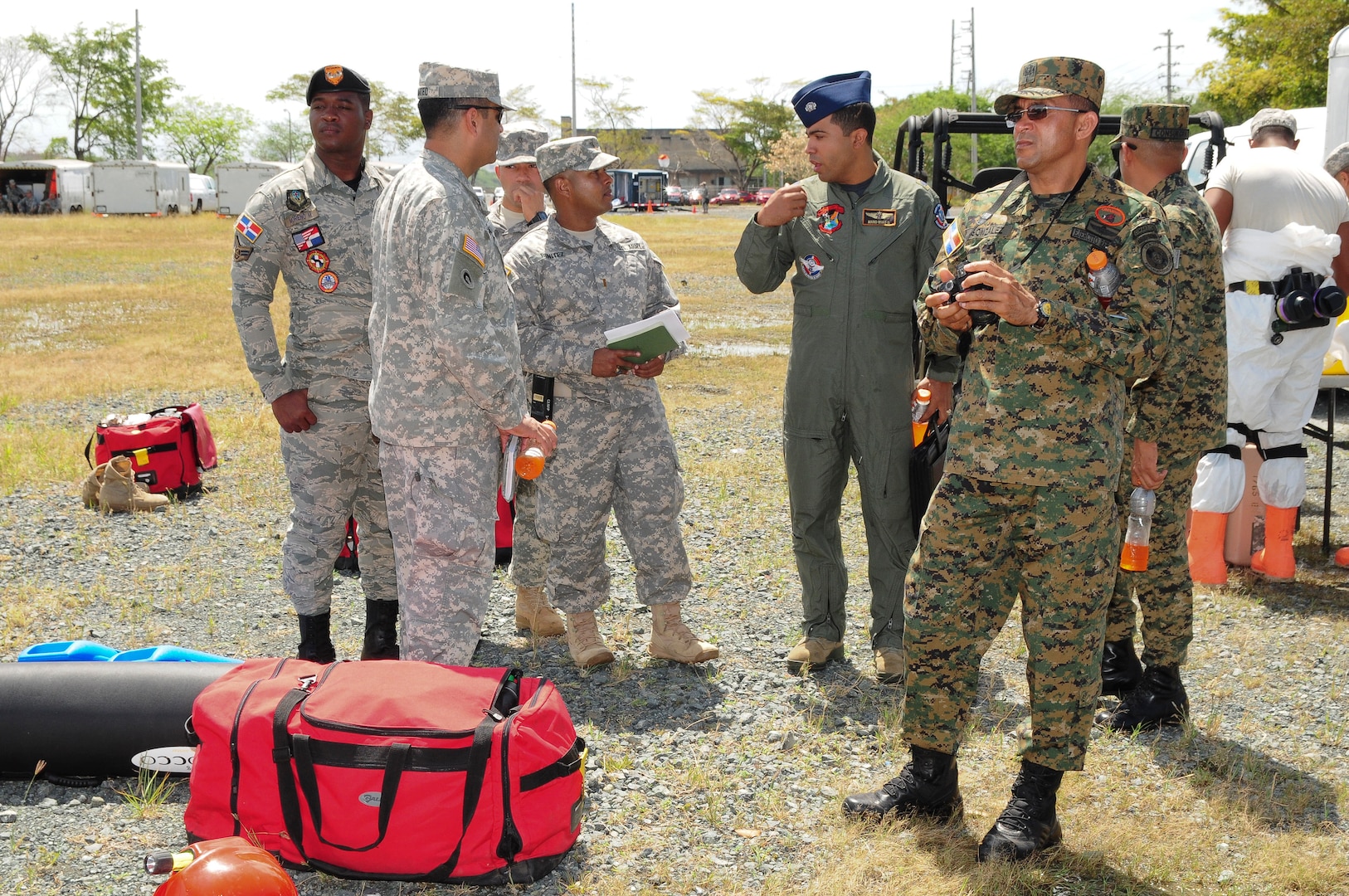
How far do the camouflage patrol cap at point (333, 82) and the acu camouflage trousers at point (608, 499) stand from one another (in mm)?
1493

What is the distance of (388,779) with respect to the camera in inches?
116

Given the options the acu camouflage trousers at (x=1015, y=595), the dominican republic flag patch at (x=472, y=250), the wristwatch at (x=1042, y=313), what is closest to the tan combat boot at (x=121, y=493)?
the dominican republic flag patch at (x=472, y=250)

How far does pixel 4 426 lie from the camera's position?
9211 millimetres

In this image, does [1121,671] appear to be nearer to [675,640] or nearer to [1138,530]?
[1138,530]

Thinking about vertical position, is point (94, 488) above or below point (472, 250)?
below

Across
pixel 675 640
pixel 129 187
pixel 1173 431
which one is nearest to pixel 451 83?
pixel 675 640

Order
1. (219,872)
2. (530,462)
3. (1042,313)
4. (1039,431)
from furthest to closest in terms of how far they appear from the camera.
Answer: (530,462) < (1039,431) < (1042,313) < (219,872)

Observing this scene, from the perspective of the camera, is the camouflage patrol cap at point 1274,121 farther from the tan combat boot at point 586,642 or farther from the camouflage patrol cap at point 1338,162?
the tan combat boot at point 586,642

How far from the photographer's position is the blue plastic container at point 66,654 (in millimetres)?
3762

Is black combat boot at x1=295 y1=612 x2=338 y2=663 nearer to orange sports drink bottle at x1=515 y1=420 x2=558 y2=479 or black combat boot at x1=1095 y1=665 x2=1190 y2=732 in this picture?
orange sports drink bottle at x1=515 y1=420 x2=558 y2=479

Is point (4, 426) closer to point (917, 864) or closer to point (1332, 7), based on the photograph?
point (917, 864)

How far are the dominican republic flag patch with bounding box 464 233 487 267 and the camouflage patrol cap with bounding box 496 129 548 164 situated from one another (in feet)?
8.53

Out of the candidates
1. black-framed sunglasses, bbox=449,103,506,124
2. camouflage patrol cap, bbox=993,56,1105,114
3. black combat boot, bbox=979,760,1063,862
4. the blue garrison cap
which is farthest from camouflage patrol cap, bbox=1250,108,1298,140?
black-framed sunglasses, bbox=449,103,506,124

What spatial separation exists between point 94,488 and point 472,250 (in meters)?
4.90
